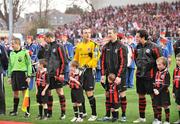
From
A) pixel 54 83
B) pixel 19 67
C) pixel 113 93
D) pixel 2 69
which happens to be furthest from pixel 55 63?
pixel 2 69

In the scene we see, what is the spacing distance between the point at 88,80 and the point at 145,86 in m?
1.29

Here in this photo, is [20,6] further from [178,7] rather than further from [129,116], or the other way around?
[129,116]

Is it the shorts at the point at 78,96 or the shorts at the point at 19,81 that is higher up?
the shorts at the point at 19,81

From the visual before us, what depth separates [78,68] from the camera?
10500 mm

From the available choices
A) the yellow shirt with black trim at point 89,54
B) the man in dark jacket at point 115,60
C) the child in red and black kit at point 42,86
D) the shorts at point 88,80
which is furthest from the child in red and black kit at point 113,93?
the child in red and black kit at point 42,86

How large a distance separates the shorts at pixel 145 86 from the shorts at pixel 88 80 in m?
1.07

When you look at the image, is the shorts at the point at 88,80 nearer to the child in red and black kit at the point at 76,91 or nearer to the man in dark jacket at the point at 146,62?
the child in red and black kit at the point at 76,91

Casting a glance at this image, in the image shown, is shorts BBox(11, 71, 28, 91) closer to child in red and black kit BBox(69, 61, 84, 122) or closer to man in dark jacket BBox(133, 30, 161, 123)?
child in red and black kit BBox(69, 61, 84, 122)

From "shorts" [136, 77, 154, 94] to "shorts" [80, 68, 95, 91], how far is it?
3.51 feet

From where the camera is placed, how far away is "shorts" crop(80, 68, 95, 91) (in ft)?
34.3

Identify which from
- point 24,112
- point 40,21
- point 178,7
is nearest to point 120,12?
point 178,7

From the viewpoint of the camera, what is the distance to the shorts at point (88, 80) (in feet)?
34.3

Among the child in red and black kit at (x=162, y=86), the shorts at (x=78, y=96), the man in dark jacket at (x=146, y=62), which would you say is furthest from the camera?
the shorts at (x=78, y=96)

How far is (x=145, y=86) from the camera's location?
10.0 m
